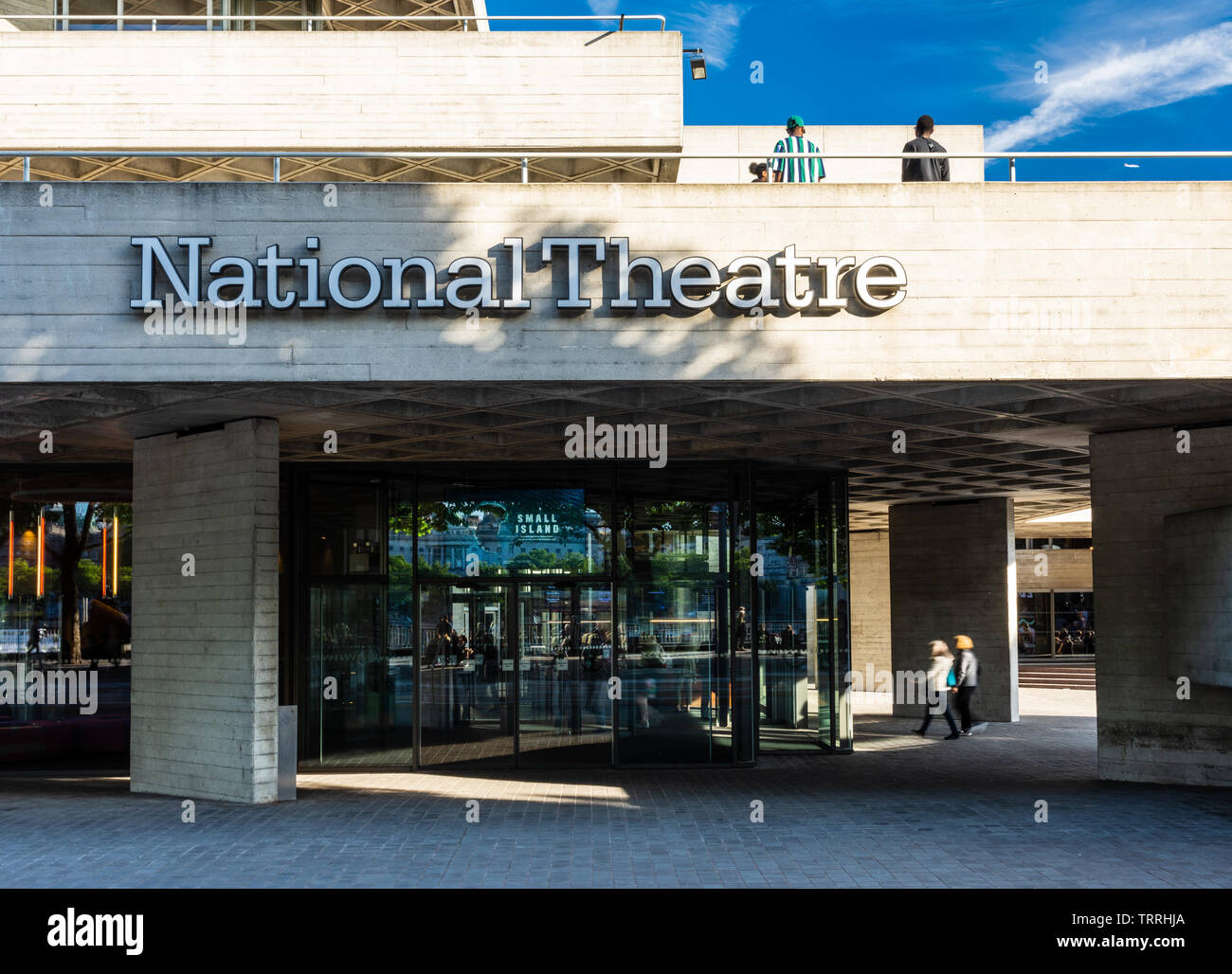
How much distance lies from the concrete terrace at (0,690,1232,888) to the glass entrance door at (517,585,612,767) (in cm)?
53

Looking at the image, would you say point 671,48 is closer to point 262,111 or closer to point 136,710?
point 262,111

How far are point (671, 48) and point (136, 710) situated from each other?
33.1 ft

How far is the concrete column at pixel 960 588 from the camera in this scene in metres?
21.0

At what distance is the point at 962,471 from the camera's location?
17031 mm

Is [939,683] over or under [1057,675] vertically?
over

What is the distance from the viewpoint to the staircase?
29719 millimetres

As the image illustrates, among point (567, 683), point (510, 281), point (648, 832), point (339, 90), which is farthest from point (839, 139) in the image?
point (648, 832)

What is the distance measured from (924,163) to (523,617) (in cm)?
740

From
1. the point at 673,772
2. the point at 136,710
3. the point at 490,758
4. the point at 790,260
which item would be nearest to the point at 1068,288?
the point at 790,260

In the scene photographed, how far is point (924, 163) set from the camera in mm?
11039

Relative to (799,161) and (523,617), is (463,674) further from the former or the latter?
(799,161)

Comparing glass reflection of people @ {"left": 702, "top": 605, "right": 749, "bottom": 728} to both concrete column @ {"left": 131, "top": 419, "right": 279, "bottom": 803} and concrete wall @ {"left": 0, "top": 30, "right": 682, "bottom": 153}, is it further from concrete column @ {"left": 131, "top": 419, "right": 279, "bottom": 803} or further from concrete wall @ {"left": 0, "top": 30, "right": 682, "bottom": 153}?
concrete wall @ {"left": 0, "top": 30, "right": 682, "bottom": 153}

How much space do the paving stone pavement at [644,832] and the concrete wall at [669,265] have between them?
4.04 meters

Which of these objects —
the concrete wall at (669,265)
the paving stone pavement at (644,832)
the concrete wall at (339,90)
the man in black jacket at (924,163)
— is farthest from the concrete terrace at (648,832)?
the concrete wall at (339,90)
